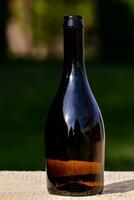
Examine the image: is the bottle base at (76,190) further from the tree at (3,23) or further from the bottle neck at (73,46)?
the tree at (3,23)

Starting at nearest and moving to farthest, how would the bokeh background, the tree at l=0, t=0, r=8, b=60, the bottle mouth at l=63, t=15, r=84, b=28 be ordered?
the bottle mouth at l=63, t=15, r=84, b=28
the bokeh background
the tree at l=0, t=0, r=8, b=60

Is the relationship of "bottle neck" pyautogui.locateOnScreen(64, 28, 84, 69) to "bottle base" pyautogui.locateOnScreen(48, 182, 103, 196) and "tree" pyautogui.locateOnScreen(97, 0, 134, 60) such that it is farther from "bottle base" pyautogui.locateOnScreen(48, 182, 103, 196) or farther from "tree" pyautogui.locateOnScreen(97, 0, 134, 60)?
"tree" pyautogui.locateOnScreen(97, 0, 134, 60)

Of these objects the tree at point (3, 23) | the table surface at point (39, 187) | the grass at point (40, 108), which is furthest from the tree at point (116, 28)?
the table surface at point (39, 187)

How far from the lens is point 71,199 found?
1879mm

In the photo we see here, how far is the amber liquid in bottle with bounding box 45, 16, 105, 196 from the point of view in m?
1.88

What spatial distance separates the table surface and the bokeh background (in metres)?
3.08

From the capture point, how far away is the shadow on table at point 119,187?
6.56 ft

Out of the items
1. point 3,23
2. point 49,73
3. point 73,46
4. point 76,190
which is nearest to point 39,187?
point 76,190

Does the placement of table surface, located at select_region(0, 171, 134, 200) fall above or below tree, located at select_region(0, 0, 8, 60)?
above

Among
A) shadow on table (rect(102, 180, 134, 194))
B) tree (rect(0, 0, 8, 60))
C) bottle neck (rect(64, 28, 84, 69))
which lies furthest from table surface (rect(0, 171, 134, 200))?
tree (rect(0, 0, 8, 60))

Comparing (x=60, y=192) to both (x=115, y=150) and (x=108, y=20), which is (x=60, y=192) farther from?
(x=108, y=20)

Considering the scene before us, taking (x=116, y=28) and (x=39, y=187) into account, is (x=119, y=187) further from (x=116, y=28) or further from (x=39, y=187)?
(x=116, y=28)

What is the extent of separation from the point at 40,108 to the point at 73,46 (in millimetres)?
6078

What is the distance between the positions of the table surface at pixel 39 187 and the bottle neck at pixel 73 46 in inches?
13.9
